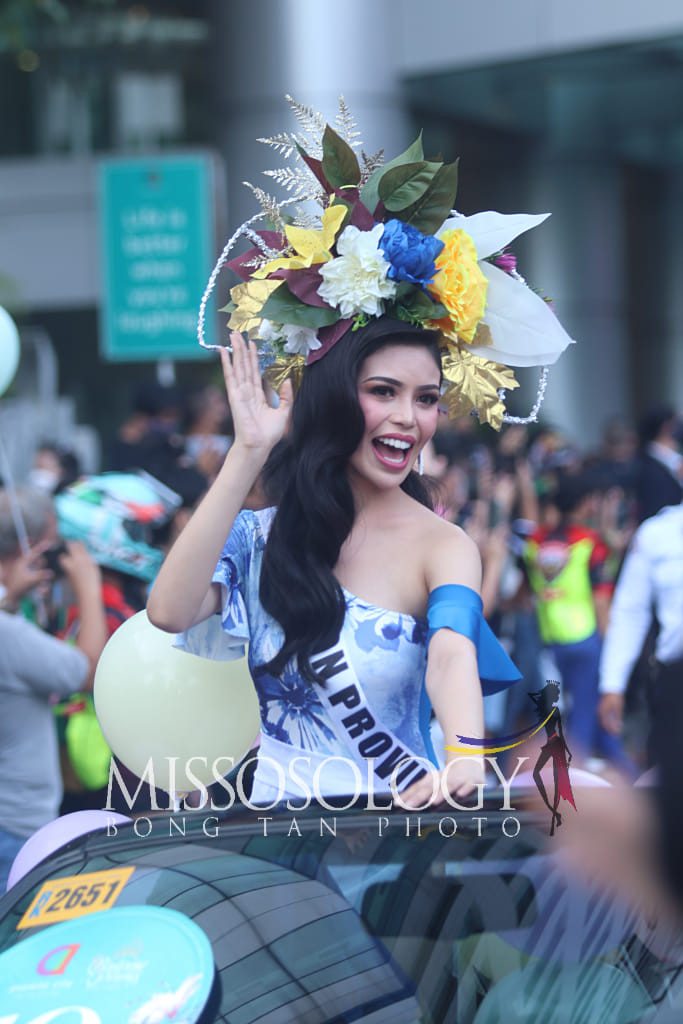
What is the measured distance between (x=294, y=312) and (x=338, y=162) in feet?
0.93

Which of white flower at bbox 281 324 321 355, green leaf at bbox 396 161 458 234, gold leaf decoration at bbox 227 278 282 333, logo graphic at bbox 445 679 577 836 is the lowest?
logo graphic at bbox 445 679 577 836

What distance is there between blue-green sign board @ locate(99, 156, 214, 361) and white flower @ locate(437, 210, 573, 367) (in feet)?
19.9

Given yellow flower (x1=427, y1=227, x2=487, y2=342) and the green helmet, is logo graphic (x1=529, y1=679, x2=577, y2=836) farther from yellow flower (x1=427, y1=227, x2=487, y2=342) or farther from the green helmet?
the green helmet

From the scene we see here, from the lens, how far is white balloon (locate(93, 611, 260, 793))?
2504mm

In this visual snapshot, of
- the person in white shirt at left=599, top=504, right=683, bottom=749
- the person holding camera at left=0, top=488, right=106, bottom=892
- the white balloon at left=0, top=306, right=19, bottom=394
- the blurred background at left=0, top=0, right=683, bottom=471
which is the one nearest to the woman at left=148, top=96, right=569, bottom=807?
the person holding camera at left=0, top=488, right=106, bottom=892

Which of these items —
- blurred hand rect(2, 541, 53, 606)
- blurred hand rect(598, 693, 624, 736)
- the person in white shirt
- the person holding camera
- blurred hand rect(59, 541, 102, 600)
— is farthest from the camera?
blurred hand rect(598, 693, 624, 736)

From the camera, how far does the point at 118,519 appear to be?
442 cm

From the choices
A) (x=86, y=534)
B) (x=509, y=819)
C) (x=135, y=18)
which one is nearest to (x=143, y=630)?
(x=509, y=819)

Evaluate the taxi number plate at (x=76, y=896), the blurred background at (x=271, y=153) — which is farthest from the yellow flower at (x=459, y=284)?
Result: the blurred background at (x=271, y=153)

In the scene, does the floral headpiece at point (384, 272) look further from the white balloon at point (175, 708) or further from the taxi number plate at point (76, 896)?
the taxi number plate at point (76, 896)

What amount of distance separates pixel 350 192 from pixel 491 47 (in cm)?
1004

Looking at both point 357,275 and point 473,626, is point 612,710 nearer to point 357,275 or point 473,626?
point 473,626

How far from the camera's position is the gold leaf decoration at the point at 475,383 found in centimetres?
242

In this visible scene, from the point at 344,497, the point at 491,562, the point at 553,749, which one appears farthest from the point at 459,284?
the point at 491,562
